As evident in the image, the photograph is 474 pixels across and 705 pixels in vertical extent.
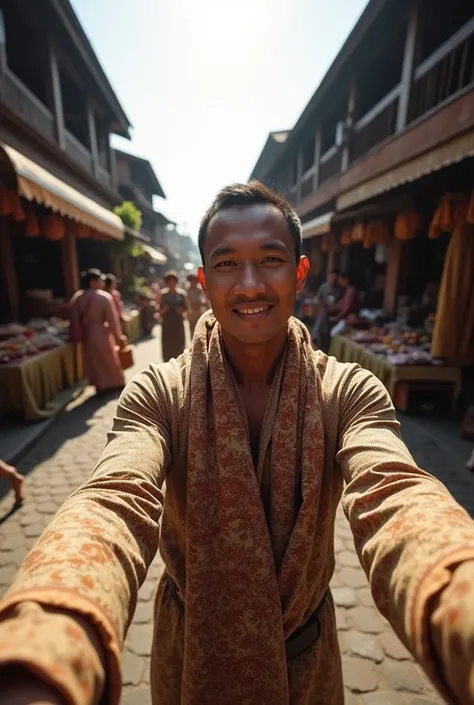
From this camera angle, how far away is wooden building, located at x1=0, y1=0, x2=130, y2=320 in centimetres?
544

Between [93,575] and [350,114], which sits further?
[350,114]

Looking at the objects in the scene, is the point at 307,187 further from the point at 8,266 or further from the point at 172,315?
the point at 8,266

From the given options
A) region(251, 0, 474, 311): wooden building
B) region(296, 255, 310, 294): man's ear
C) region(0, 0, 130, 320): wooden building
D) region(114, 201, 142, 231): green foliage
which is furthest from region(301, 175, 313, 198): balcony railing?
region(296, 255, 310, 294): man's ear

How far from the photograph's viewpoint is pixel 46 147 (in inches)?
318

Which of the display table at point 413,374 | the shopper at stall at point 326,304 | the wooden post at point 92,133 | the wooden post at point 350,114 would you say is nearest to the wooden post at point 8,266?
the wooden post at point 92,133

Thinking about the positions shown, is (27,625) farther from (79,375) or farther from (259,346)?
(79,375)

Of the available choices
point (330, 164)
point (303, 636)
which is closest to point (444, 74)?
point (330, 164)

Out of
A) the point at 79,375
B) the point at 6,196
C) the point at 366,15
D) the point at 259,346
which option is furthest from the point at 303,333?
the point at 366,15

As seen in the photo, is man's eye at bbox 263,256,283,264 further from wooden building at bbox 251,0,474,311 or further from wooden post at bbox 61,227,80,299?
wooden post at bbox 61,227,80,299

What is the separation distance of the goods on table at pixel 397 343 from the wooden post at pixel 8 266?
723 cm

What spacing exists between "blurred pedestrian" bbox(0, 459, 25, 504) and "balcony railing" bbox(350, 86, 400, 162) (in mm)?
9045

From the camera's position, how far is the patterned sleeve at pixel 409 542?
597 millimetres

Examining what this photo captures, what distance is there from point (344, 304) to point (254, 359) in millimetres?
6843

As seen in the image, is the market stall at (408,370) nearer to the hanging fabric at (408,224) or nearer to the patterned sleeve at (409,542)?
the hanging fabric at (408,224)
